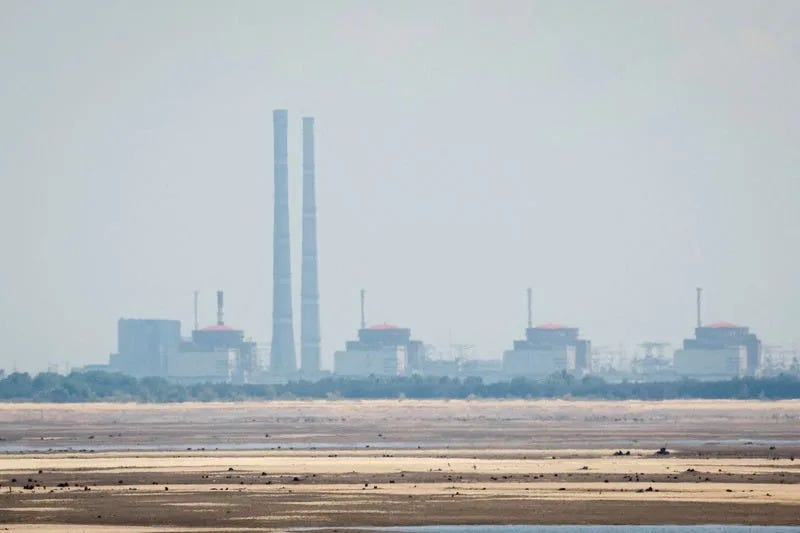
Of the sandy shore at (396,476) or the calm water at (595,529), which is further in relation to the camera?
the sandy shore at (396,476)

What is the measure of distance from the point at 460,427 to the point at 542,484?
65.0 metres

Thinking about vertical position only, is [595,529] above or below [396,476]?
below

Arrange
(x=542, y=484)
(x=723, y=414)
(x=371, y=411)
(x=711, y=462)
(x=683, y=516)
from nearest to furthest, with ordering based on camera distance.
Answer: (x=683, y=516) → (x=542, y=484) → (x=711, y=462) → (x=723, y=414) → (x=371, y=411)

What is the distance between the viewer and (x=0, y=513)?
178 ft

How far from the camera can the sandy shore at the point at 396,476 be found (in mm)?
53125

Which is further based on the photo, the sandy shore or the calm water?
the sandy shore

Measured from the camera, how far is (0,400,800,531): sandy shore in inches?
2092

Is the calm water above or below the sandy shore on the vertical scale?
below

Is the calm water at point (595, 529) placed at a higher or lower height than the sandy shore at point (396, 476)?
lower

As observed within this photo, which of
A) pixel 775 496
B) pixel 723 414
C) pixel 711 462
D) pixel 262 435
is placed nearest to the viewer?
pixel 775 496

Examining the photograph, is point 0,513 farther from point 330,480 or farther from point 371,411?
point 371,411

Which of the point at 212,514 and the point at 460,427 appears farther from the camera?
the point at 460,427

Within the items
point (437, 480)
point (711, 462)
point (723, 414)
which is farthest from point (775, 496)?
point (723, 414)

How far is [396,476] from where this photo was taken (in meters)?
68.1
